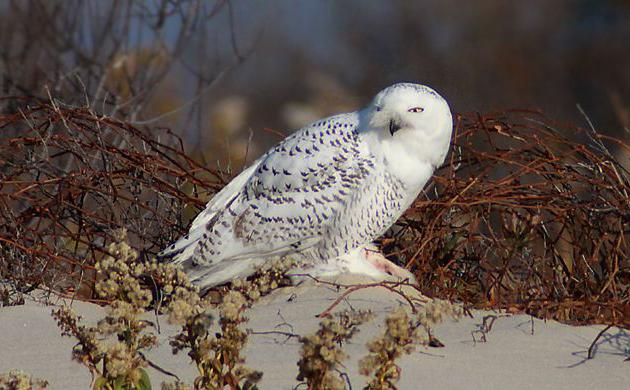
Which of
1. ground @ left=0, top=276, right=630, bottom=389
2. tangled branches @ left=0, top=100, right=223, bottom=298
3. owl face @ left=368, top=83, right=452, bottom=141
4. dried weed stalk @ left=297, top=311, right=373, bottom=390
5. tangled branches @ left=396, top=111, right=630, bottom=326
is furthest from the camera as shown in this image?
tangled branches @ left=0, top=100, right=223, bottom=298

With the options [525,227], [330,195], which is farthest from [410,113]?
[525,227]

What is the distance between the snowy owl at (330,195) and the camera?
3.67m

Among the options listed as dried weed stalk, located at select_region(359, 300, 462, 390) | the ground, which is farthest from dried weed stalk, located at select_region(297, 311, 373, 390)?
the ground

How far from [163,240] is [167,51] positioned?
336 cm

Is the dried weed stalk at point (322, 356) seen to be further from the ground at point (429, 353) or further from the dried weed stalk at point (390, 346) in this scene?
the ground at point (429, 353)

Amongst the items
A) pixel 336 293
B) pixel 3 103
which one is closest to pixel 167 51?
pixel 3 103

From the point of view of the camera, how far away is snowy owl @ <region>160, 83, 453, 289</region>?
367 cm

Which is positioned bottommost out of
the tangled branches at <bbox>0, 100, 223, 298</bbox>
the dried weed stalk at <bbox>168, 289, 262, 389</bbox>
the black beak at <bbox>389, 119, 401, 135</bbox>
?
the dried weed stalk at <bbox>168, 289, 262, 389</bbox>

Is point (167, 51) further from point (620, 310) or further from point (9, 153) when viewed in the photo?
point (620, 310)

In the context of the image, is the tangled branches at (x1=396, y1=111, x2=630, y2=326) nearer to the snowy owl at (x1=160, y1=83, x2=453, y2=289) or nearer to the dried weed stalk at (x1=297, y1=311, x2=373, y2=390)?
the snowy owl at (x1=160, y1=83, x2=453, y2=289)

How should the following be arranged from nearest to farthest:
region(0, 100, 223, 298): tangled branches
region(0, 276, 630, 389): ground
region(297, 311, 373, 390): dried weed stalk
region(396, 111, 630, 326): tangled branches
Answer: region(297, 311, 373, 390): dried weed stalk → region(0, 276, 630, 389): ground → region(396, 111, 630, 326): tangled branches → region(0, 100, 223, 298): tangled branches

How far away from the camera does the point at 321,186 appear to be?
3.79 metres

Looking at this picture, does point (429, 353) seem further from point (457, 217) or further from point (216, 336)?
point (457, 217)

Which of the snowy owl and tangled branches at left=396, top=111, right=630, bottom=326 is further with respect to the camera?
tangled branches at left=396, top=111, right=630, bottom=326
